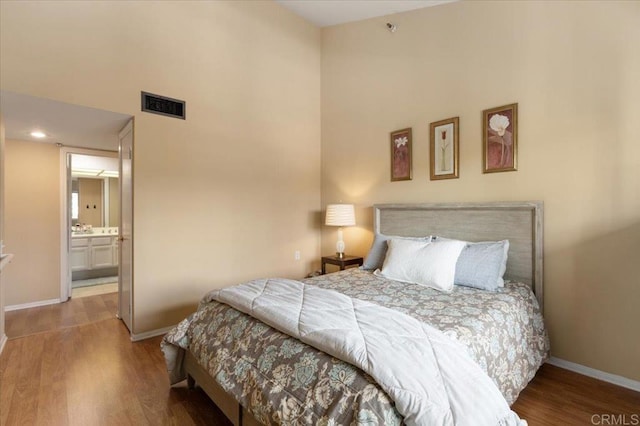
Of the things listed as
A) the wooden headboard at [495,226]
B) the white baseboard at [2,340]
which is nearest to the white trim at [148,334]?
the white baseboard at [2,340]

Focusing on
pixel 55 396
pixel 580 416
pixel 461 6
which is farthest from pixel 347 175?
pixel 55 396

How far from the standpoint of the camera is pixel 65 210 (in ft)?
13.2

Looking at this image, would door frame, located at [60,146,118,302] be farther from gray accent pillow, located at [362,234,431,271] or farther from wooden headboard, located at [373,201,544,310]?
wooden headboard, located at [373,201,544,310]

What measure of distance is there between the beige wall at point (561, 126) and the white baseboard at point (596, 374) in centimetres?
4

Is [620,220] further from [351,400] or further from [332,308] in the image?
[351,400]

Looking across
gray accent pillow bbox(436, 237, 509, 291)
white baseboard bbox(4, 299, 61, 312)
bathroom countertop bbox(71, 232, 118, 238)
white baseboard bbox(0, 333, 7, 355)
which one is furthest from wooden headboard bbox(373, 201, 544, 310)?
bathroom countertop bbox(71, 232, 118, 238)

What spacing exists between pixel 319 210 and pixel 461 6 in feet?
9.08

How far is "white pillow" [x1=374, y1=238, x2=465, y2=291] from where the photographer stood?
7.74ft

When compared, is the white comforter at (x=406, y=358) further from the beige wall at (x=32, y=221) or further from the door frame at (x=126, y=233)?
the beige wall at (x=32, y=221)

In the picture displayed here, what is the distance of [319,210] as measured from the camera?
439cm

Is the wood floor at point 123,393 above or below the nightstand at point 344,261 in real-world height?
below

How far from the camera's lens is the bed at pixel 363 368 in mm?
1173

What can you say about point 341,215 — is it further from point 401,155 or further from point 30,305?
point 30,305

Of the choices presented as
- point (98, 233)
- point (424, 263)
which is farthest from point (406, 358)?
point (98, 233)
